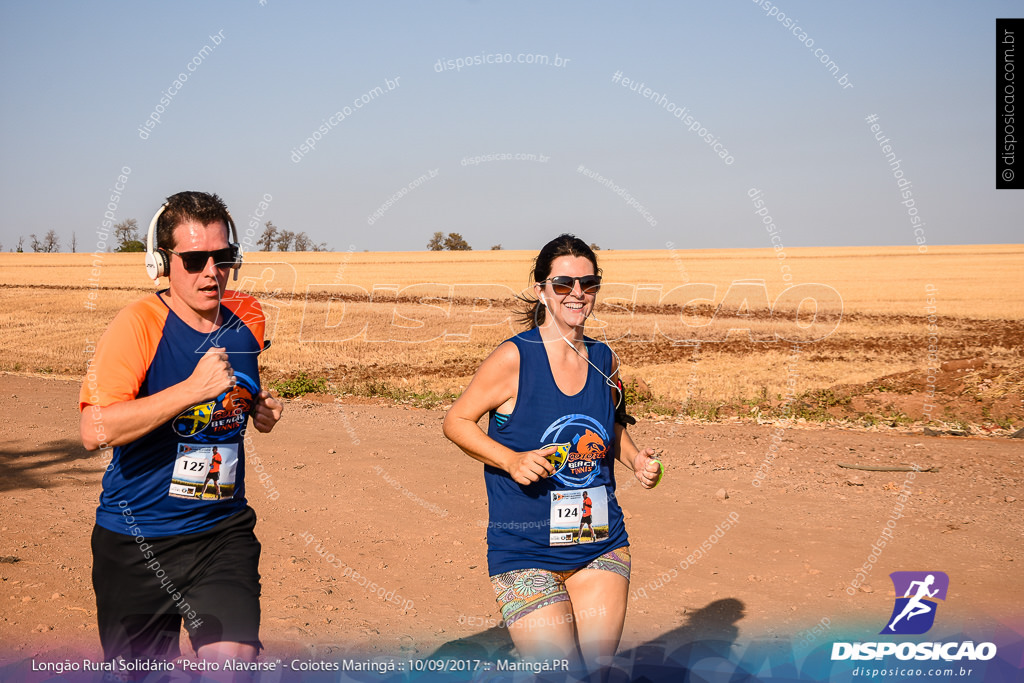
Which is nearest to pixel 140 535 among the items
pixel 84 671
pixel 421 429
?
pixel 84 671

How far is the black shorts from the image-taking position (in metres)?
2.77

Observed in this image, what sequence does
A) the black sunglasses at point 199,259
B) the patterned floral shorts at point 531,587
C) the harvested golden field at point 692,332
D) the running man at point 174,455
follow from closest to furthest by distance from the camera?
the running man at point 174,455
the black sunglasses at point 199,259
the patterned floral shorts at point 531,587
the harvested golden field at point 692,332

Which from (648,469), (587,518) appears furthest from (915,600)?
(587,518)

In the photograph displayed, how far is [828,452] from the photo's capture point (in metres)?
9.05

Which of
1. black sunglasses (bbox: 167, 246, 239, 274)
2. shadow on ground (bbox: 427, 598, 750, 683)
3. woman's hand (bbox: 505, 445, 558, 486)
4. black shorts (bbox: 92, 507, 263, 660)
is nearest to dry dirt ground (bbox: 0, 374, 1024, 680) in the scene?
shadow on ground (bbox: 427, 598, 750, 683)

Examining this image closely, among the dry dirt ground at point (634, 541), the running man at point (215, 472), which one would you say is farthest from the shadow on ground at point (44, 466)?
the running man at point (215, 472)

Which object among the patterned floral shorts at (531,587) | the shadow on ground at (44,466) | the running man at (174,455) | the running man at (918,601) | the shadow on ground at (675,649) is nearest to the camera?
the running man at (174,455)

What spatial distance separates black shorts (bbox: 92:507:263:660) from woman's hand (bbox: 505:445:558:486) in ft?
3.43

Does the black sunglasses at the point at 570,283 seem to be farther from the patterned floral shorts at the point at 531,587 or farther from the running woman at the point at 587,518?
the patterned floral shorts at the point at 531,587

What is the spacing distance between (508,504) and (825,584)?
3293 mm

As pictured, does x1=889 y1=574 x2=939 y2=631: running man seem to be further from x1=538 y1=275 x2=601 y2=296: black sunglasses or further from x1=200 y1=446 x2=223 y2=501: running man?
x1=200 y1=446 x2=223 y2=501: running man

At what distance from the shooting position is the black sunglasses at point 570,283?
3.43m

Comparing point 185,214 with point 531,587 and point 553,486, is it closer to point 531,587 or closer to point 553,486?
point 553,486

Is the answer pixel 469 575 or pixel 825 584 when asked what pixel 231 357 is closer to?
pixel 469 575
